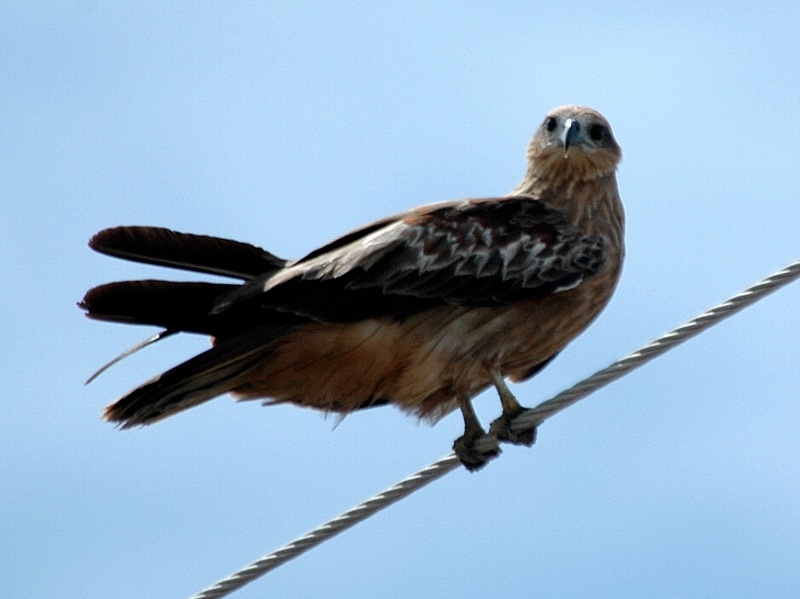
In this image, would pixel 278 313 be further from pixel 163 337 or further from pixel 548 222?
pixel 548 222

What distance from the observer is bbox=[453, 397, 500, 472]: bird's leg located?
7738 mm

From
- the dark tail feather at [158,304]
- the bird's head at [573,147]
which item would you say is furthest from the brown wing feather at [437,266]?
the bird's head at [573,147]

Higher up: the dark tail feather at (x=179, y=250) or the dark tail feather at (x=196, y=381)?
the dark tail feather at (x=179, y=250)

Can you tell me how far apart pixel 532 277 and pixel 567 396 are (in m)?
1.60

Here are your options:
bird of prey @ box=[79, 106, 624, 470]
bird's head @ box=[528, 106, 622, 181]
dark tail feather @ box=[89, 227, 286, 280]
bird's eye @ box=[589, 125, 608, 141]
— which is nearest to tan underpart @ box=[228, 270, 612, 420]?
bird of prey @ box=[79, 106, 624, 470]

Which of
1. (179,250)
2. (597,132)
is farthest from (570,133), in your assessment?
(179,250)

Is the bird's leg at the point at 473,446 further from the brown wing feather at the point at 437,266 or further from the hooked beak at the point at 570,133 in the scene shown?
the hooked beak at the point at 570,133

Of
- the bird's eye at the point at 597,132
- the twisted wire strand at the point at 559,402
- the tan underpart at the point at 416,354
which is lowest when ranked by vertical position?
the twisted wire strand at the point at 559,402

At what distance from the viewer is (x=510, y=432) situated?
7602 millimetres

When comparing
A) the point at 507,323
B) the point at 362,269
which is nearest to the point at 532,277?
the point at 507,323

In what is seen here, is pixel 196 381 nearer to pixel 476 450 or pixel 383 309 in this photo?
pixel 383 309

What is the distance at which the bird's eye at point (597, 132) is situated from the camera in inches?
353

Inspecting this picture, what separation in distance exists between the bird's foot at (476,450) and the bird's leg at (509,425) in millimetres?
60

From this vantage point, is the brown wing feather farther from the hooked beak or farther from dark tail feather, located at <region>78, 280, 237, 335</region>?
the hooked beak
